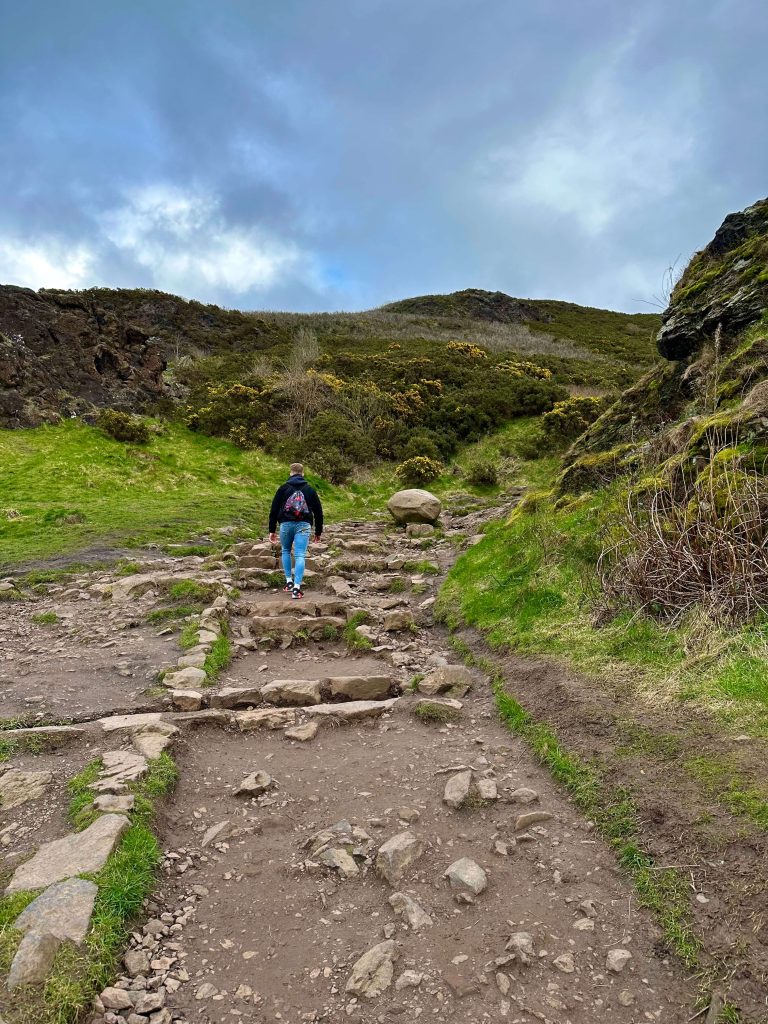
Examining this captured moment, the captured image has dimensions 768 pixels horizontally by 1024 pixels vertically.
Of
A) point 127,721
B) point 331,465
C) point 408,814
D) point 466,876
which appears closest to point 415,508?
point 331,465

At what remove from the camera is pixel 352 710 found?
20.1 ft

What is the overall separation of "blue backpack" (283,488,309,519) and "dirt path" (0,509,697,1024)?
4624 mm

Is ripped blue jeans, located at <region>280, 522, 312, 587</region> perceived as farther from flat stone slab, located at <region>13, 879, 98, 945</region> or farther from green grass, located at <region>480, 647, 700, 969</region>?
flat stone slab, located at <region>13, 879, 98, 945</region>

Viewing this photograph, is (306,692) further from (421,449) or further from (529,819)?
(421,449)

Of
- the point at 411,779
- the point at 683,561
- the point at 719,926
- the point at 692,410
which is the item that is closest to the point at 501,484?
the point at 692,410

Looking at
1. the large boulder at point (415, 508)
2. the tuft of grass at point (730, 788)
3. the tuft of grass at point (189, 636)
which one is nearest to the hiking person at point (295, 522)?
the tuft of grass at point (189, 636)

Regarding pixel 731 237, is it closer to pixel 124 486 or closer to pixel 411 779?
pixel 411 779

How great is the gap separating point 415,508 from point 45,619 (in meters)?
10.9

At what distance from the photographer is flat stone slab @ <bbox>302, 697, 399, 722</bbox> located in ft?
19.9

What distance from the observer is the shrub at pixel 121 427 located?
24.0m

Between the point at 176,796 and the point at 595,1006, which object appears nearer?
the point at 595,1006

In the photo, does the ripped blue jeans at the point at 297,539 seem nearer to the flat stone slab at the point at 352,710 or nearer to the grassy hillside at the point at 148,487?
the flat stone slab at the point at 352,710

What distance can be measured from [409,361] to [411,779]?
1428 inches

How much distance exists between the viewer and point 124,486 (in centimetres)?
2050
